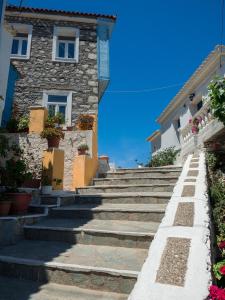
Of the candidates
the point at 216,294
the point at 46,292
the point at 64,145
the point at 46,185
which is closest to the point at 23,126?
the point at 64,145

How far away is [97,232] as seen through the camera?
3545mm

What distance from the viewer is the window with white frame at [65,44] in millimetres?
12539

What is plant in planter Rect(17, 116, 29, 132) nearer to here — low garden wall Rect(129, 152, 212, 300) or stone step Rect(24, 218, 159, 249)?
stone step Rect(24, 218, 159, 249)

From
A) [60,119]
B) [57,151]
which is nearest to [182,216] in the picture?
[57,151]

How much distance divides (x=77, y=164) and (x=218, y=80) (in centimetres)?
393

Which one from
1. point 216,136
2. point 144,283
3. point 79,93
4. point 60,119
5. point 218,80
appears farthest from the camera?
point 79,93

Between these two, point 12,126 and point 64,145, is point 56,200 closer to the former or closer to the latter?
point 64,145

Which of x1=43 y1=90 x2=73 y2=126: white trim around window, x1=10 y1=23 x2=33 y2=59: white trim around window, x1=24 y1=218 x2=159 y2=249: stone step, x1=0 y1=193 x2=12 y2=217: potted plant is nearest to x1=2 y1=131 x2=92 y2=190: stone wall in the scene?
x1=0 y1=193 x2=12 y2=217: potted plant

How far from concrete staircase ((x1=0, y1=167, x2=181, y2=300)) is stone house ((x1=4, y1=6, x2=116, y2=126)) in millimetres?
7539

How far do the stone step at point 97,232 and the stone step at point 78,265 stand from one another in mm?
100

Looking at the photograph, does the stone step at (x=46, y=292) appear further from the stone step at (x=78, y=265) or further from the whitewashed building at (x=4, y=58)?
the whitewashed building at (x=4, y=58)

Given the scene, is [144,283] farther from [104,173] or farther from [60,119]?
[60,119]

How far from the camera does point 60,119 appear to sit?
9.38 m

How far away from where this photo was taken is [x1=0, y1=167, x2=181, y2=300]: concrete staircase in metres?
2.65
